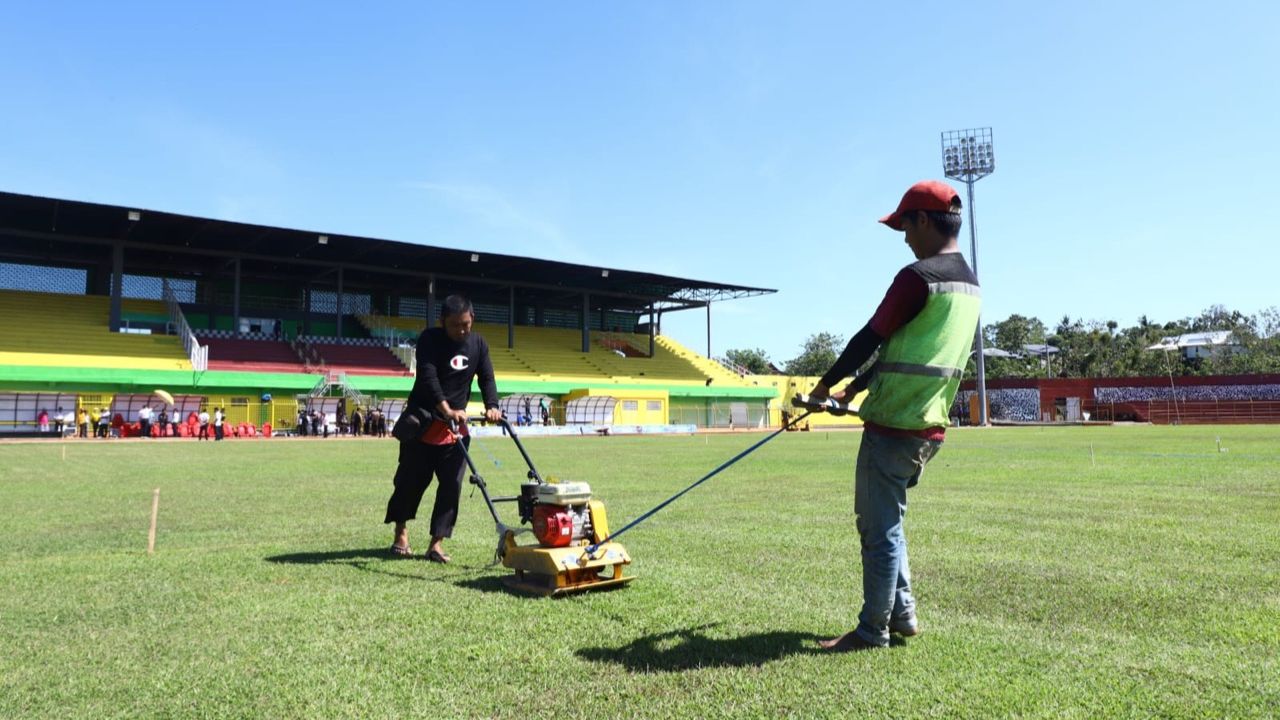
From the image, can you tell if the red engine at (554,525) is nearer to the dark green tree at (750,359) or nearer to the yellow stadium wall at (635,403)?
the yellow stadium wall at (635,403)

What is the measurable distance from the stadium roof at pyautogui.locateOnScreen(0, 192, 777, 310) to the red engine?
40238 mm

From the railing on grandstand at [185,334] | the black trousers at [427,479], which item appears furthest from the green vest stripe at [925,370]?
the railing on grandstand at [185,334]

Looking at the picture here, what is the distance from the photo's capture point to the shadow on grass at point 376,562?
583 centimetres

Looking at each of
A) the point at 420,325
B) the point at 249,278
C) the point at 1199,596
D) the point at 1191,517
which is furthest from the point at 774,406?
the point at 1199,596

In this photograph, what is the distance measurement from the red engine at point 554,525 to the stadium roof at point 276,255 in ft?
132

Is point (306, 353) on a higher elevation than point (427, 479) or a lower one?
higher

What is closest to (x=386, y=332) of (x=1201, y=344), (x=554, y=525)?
(x=554, y=525)

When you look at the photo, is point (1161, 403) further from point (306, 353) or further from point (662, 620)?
point (662, 620)

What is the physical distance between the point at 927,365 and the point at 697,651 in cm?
172

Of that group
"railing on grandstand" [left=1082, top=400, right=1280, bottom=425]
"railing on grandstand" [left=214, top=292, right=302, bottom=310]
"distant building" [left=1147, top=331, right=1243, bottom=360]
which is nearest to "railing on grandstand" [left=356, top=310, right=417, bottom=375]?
"railing on grandstand" [left=214, top=292, right=302, bottom=310]

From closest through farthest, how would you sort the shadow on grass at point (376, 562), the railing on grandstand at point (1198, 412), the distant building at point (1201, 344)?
the shadow on grass at point (376, 562) < the railing on grandstand at point (1198, 412) < the distant building at point (1201, 344)

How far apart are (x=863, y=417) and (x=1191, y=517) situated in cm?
667

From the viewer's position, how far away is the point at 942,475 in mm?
14453

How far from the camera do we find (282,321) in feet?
170
